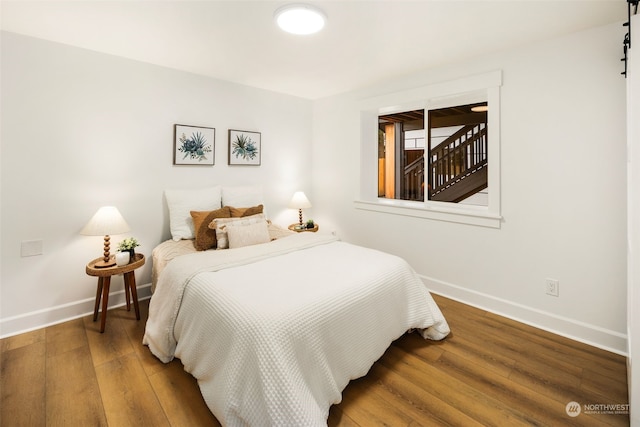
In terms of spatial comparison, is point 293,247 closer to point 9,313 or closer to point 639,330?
point 639,330

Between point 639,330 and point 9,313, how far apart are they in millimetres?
4097

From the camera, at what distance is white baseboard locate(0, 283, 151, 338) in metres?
2.40

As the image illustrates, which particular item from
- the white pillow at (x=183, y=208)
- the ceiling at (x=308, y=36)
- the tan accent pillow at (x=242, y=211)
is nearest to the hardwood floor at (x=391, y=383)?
the white pillow at (x=183, y=208)

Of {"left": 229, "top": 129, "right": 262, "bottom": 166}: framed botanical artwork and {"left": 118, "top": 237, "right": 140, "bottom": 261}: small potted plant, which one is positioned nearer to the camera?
{"left": 118, "top": 237, "right": 140, "bottom": 261}: small potted plant

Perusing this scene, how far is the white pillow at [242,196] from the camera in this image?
3373 mm

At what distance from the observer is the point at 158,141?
306 centimetres

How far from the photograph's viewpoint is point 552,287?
246 centimetres

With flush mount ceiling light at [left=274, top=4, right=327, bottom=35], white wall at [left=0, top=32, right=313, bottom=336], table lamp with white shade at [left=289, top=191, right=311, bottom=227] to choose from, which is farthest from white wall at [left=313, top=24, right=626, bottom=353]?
white wall at [left=0, top=32, right=313, bottom=336]

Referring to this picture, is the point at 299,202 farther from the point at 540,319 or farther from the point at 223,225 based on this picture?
the point at 540,319

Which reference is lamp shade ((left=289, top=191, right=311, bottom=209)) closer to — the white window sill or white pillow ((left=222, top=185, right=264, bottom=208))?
white pillow ((left=222, top=185, right=264, bottom=208))

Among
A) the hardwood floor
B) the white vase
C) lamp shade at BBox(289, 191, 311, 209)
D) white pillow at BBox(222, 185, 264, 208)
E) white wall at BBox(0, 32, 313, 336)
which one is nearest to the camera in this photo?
the hardwood floor

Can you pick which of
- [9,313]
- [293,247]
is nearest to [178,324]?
[293,247]

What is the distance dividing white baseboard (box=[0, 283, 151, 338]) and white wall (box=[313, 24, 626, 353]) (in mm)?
3276

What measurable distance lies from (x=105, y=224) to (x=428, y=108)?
3.28 metres
